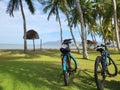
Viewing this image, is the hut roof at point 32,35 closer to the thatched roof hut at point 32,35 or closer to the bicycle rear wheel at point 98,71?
the thatched roof hut at point 32,35

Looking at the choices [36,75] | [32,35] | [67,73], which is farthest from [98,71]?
[32,35]

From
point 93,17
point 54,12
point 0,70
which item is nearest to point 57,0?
point 54,12

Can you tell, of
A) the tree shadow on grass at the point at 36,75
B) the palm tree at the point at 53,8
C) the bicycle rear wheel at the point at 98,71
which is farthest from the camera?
the palm tree at the point at 53,8

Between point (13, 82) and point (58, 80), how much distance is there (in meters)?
1.89

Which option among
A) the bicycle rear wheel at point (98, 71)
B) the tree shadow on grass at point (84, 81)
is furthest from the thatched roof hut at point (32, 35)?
the bicycle rear wheel at point (98, 71)

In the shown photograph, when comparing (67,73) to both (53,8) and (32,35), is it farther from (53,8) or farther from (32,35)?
(53,8)

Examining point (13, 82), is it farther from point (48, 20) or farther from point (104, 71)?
point (48, 20)

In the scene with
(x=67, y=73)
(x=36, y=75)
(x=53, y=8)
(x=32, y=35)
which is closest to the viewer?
(x=67, y=73)

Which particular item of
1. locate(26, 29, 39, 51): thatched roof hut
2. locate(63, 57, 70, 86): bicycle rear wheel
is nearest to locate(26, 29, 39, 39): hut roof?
locate(26, 29, 39, 51): thatched roof hut

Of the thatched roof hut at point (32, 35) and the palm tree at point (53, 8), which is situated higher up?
the palm tree at point (53, 8)

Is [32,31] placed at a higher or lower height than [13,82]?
higher

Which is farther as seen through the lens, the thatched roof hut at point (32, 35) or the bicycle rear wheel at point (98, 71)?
the thatched roof hut at point (32, 35)

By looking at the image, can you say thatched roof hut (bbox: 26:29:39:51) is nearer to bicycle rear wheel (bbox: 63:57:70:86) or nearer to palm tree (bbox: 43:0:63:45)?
palm tree (bbox: 43:0:63:45)

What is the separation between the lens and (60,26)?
52094mm
